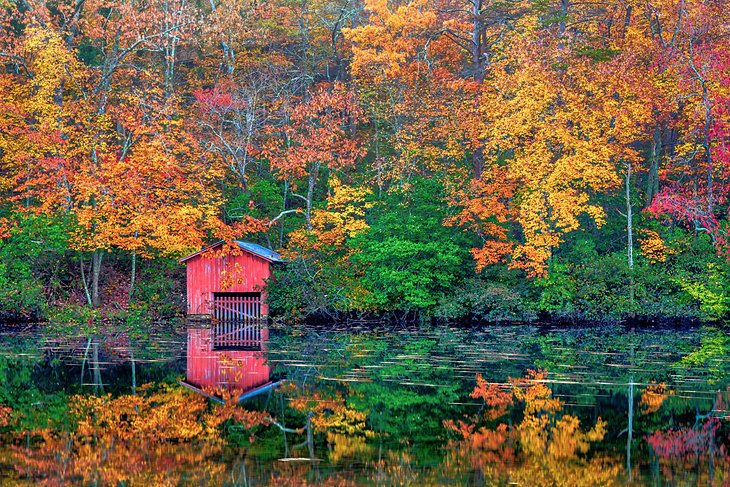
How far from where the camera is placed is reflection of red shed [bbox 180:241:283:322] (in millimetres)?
34531

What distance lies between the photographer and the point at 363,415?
45.6 ft

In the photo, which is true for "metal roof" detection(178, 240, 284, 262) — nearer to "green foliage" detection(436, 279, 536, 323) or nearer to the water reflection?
the water reflection

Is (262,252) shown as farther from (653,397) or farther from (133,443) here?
(133,443)

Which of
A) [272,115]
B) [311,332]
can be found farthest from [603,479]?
[272,115]

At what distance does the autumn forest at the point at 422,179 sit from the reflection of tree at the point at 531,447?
19.5 m

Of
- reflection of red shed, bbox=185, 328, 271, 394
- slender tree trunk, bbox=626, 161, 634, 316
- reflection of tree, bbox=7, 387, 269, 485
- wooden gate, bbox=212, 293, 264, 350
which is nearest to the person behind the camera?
reflection of tree, bbox=7, 387, 269, 485

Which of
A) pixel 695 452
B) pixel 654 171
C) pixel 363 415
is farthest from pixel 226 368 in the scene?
pixel 654 171

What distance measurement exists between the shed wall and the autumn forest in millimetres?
814

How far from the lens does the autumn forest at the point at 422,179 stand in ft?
112

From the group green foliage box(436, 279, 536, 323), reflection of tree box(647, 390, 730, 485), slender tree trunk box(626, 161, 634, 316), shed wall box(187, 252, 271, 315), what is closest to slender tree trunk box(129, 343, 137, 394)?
reflection of tree box(647, 390, 730, 485)

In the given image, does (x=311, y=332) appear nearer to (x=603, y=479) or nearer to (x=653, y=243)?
(x=653, y=243)

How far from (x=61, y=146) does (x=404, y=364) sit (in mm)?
21253

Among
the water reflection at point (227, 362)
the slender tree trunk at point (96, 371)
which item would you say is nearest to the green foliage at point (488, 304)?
the water reflection at point (227, 362)

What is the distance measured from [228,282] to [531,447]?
2394 centimetres
